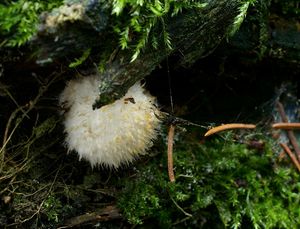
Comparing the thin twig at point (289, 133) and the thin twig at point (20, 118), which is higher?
the thin twig at point (20, 118)

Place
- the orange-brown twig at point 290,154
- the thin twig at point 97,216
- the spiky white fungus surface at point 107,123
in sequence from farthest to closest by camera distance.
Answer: the orange-brown twig at point 290,154 < the thin twig at point 97,216 < the spiky white fungus surface at point 107,123

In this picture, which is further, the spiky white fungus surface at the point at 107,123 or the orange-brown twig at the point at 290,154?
the orange-brown twig at the point at 290,154

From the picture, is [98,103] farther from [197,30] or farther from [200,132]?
[200,132]

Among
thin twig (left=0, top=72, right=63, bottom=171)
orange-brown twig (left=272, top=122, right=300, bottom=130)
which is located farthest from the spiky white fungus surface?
orange-brown twig (left=272, top=122, right=300, bottom=130)

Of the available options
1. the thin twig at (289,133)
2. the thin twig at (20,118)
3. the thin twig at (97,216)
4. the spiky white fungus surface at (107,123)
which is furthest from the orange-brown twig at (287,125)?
the thin twig at (20,118)

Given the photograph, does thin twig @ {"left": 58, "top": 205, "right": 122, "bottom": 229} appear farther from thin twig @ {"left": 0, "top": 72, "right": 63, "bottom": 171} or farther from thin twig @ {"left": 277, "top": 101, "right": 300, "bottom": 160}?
thin twig @ {"left": 277, "top": 101, "right": 300, "bottom": 160}

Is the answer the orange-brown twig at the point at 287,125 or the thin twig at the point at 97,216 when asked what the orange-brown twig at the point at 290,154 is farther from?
the thin twig at the point at 97,216

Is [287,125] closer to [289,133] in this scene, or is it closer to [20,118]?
[289,133]

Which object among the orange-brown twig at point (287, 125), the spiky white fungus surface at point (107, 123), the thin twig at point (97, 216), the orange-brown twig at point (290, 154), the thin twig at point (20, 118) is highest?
the thin twig at point (20, 118)

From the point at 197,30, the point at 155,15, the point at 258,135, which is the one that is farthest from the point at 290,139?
the point at 155,15

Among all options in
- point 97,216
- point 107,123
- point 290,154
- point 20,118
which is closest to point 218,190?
point 290,154
